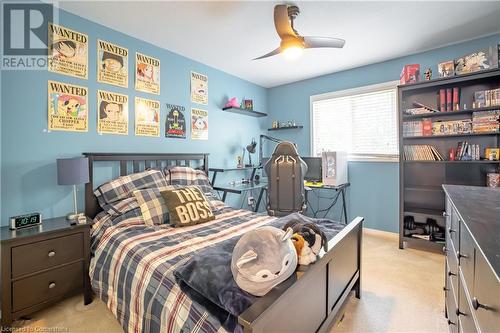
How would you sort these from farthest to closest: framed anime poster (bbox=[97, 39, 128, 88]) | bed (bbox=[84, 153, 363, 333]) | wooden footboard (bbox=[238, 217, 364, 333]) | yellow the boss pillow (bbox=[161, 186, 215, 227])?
framed anime poster (bbox=[97, 39, 128, 88])
yellow the boss pillow (bbox=[161, 186, 215, 227])
bed (bbox=[84, 153, 363, 333])
wooden footboard (bbox=[238, 217, 364, 333])

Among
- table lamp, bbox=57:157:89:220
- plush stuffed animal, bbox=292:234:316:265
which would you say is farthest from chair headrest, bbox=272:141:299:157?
table lamp, bbox=57:157:89:220

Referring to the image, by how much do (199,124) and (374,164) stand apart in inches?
103

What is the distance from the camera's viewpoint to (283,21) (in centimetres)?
187

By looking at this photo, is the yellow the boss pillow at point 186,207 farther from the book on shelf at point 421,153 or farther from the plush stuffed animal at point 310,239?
the book on shelf at point 421,153

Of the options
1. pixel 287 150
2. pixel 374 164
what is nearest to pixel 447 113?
pixel 374 164

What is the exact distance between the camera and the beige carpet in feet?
5.28

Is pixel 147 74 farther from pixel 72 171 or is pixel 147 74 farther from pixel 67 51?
pixel 72 171

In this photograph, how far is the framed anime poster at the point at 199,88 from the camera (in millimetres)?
3188

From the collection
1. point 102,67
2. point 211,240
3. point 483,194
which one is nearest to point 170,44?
point 102,67

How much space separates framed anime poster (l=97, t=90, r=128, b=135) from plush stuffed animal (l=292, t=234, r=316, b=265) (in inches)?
86.7

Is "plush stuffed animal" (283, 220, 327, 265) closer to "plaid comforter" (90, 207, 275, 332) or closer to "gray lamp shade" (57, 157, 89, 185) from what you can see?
"plaid comforter" (90, 207, 275, 332)

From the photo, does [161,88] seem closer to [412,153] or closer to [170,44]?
[170,44]

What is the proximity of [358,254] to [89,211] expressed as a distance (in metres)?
2.44

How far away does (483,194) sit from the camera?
1425mm
